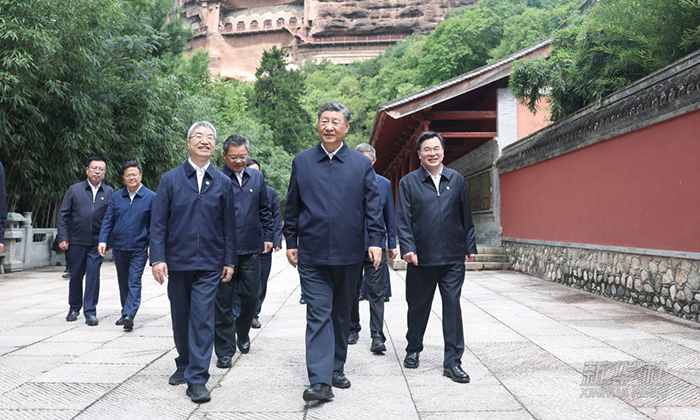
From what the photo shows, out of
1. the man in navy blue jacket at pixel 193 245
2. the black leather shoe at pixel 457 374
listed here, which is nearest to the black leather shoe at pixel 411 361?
the black leather shoe at pixel 457 374

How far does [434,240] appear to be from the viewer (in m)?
3.64

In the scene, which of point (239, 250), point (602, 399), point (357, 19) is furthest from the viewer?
point (357, 19)

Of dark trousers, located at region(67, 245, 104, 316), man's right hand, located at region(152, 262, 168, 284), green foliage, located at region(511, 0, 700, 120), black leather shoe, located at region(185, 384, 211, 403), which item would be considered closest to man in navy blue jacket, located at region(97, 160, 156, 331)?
dark trousers, located at region(67, 245, 104, 316)

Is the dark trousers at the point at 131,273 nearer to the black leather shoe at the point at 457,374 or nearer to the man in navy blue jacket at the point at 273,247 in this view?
the man in navy blue jacket at the point at 273,247

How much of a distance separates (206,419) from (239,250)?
1.52 meters

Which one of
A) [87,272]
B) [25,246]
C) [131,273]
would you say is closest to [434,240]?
[131,273]

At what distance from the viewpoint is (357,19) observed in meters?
66.4

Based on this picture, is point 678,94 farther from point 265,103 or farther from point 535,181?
point 265,103

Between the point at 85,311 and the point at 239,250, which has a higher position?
the point at 239,250

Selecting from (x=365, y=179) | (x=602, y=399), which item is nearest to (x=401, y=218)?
(x=365, y=179)

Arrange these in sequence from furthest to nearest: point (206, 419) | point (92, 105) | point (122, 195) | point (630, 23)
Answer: point (92, 105)
point (630, 23)
point (122, 195)
point (206, 419)

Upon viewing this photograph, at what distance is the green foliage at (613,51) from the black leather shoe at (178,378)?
6557mm

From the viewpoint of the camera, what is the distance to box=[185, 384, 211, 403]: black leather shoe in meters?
2.96

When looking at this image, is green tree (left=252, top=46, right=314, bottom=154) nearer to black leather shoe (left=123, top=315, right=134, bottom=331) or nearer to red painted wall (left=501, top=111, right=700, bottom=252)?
red painted wall (left=501, top=111, right=700, bottom=252)
